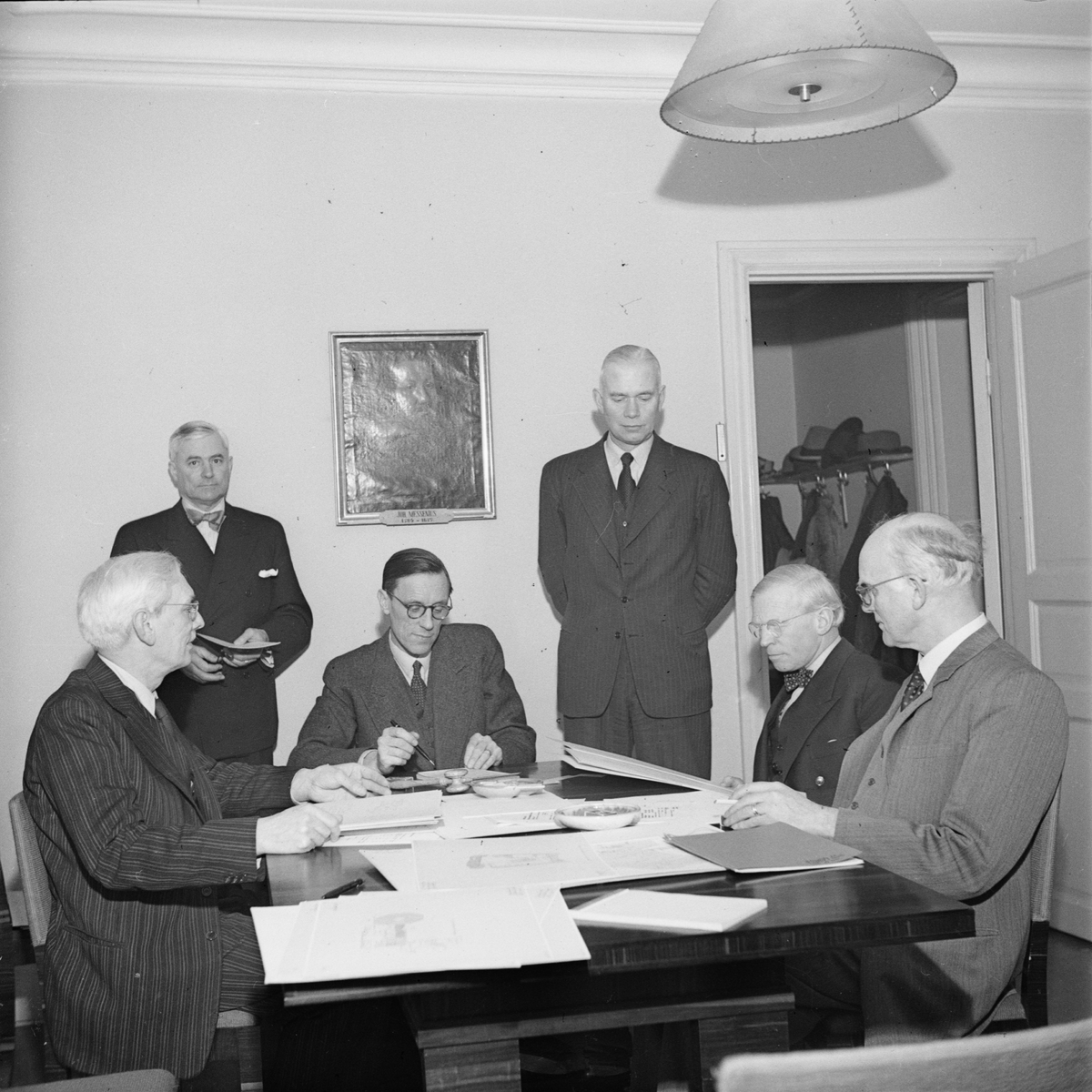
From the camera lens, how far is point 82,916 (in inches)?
84.5

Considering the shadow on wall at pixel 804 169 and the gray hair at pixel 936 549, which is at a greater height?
the shadow on wall at pixel 804 169

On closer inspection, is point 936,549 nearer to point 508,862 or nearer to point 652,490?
point 508,862

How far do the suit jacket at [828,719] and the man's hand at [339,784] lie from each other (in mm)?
868

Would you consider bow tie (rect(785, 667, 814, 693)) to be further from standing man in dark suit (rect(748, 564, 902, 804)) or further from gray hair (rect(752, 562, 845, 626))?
gray hair (rect(752, 562, 845, 626))

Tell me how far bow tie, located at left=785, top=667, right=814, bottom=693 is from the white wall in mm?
1746

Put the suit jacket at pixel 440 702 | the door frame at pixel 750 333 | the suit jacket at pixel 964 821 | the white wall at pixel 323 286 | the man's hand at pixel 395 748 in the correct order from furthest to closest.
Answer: the door frame at pixel 750 333, the white wall at pixel 323 286, the suit jacket at pixel 440 702, the man's hand at pixel 395 748, the suit jacket at pixel 964 821

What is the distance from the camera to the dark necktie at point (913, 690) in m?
2.26

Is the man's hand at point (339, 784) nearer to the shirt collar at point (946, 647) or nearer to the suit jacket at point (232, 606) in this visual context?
the shirt collar at point (946, 647)

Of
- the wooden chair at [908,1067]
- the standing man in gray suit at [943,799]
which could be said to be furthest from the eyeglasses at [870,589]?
the wooden chair at [908,1067]

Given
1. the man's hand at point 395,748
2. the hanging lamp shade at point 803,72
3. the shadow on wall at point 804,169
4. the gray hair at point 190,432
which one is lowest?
the man's hand at point 395,748

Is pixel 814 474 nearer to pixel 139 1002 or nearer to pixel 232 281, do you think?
pixel 232 281

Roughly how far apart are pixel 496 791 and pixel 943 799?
→ 0.85 meters

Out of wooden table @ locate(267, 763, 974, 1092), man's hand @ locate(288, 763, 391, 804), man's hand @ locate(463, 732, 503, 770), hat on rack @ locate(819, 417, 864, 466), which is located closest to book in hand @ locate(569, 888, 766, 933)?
wooden table @ locate(267, 763, 974, 1092)

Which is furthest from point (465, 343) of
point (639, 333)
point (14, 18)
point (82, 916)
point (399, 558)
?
point (82, 916)
